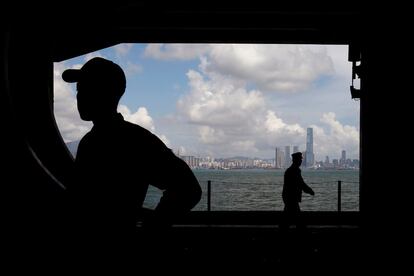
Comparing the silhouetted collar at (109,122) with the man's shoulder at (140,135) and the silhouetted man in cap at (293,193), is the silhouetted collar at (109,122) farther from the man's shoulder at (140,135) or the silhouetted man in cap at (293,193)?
the silhouetted man in cap at (293,193)

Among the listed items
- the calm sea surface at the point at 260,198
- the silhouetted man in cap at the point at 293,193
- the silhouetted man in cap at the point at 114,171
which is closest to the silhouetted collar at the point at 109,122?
the silhouetted man in cap at the point at 114,171

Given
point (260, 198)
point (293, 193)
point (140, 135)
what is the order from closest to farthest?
point (140, 135), point (293, 193), point (260, 198)

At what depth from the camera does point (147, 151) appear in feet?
4.51

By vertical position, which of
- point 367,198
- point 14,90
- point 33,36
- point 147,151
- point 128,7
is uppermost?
point 128,7

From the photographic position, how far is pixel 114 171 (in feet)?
4.59

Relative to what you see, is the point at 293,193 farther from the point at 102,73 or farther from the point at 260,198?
the point at 260,198

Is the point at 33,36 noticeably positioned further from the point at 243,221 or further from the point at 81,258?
the point at 243,221

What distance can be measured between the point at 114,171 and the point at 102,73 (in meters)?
0.30

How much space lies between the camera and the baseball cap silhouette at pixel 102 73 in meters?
1.42

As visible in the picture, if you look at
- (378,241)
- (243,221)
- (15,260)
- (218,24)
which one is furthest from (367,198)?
(243,221)

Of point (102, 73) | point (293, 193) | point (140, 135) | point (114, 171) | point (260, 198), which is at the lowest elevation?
point (260, 198)

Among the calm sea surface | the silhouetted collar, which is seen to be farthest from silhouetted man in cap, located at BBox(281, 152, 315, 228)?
the silhouetted collar

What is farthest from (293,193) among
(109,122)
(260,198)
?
(260,198)

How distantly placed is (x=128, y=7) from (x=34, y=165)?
3.38 m
